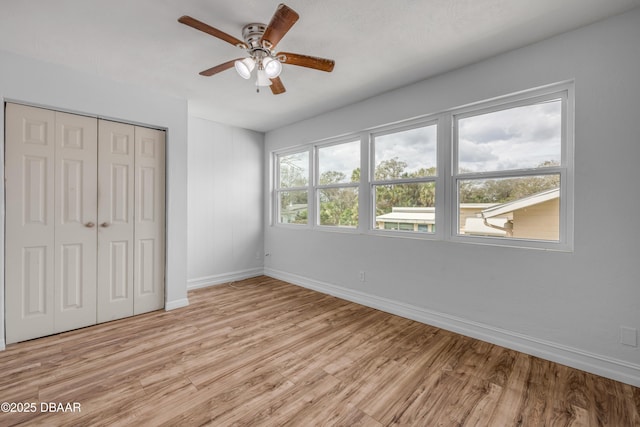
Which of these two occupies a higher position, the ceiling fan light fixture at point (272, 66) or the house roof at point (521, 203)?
the ceiling fan light fixture at point (272, 66)

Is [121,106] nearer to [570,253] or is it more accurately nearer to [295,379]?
[295,379]

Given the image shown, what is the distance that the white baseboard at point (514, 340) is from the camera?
78.8 inches

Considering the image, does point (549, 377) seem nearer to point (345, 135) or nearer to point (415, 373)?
point (415, 373)

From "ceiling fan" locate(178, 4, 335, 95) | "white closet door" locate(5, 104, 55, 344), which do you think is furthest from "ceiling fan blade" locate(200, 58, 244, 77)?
"white closet door" locate(5, 104, 55, 344)

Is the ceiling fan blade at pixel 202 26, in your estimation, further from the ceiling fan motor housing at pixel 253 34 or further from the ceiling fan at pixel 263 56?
the ceiling fan motor housing at pixel 253 34

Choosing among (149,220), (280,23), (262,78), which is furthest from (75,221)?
(280,23)

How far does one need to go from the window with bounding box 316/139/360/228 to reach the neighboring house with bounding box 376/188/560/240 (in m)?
1.05

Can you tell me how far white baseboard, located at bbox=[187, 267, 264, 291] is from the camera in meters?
4.22

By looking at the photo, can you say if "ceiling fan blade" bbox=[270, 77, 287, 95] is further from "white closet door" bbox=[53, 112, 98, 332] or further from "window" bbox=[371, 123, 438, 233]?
"white closet door" bbox=[53, 112, 98, 332]

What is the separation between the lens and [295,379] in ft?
6.66

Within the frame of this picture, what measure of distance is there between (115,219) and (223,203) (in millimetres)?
1677

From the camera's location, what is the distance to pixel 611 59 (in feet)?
6.65

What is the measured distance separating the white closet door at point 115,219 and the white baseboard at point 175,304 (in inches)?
14.2

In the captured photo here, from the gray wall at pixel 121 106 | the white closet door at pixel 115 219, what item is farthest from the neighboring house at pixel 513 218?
the white closet door at pixel 115 219
